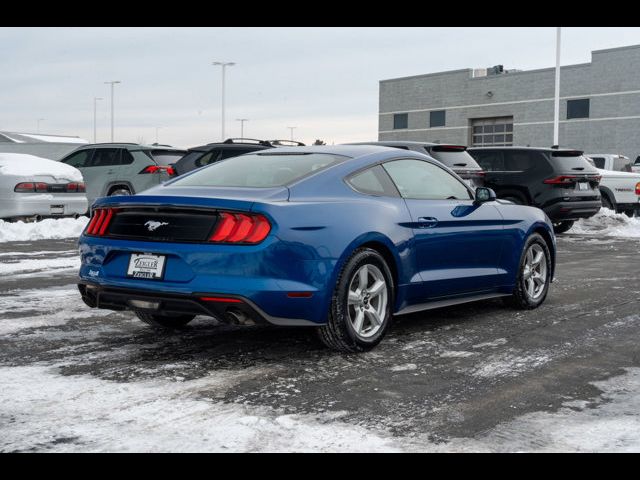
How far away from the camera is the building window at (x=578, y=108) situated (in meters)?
59.7

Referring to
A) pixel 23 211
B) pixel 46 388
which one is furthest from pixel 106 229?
pixel 23 211

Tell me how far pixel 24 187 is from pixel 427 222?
35.6 ft

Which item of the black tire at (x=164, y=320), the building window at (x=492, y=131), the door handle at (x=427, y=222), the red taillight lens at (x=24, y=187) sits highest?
the building window at (x=492, y=131)

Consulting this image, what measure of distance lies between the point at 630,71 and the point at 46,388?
188ft

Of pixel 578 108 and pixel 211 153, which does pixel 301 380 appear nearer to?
pixel 211 153

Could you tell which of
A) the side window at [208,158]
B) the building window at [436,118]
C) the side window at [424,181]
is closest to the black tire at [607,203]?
the side window at [208,158]

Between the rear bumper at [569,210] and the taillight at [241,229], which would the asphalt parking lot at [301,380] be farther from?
the rear bumper at [569,210]

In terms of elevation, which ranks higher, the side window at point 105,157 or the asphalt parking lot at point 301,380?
the side window at point 105,157

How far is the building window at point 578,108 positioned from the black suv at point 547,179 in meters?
43.6

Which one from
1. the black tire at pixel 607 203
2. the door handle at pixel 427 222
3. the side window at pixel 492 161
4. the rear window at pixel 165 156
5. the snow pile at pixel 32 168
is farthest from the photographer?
the black tire at pixel 607 203

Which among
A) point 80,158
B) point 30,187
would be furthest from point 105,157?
point 30,187

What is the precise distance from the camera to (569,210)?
17.7 meters

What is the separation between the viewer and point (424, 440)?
4.17 metres
